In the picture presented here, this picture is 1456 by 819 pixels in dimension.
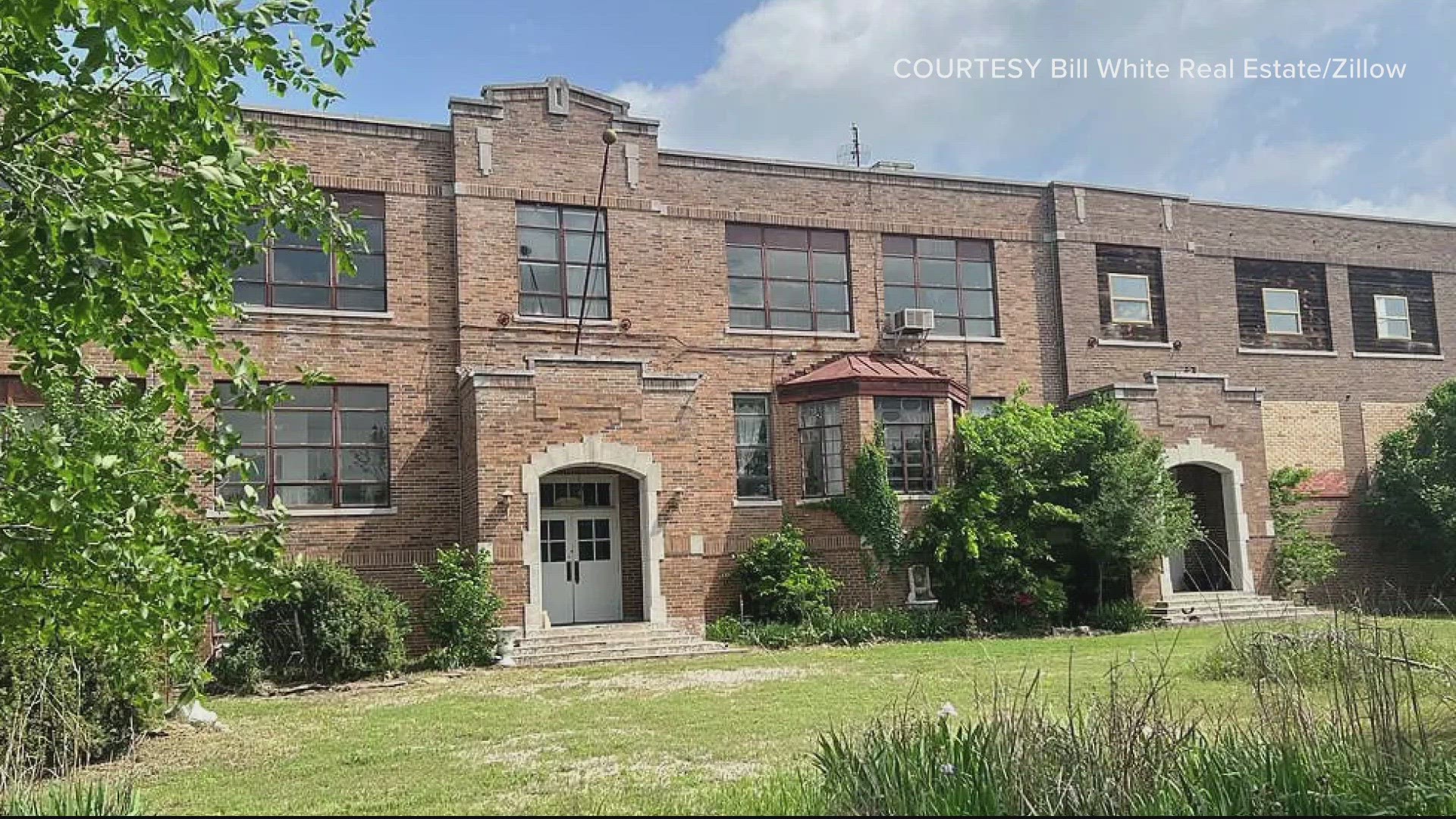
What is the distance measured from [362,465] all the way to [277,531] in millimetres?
13112

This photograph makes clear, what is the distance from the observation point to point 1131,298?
25.4 metres

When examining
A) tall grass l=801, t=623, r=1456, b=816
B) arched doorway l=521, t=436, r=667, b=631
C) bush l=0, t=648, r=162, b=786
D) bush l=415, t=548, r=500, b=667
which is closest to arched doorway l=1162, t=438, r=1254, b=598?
arched doorway l=521, t=436, r=667, b=631

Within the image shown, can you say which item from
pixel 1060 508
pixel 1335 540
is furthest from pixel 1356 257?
pixel 1060 508

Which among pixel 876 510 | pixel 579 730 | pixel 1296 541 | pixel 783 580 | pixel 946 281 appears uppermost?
pixel 946 281

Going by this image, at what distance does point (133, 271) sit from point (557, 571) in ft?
48.6

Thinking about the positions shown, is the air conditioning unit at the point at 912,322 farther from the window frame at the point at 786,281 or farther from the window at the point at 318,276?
the window at the point at 318,276

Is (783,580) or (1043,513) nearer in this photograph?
(783,580)

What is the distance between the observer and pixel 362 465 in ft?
64.7

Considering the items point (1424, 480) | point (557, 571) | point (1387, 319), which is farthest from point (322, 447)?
point (1387, 319)

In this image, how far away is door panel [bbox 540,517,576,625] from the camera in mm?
20250

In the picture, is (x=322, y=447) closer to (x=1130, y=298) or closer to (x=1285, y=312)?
(x=1130, y=298)

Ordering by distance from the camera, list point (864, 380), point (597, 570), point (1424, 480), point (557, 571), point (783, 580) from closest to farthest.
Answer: point (783, 580), point (557, 571), point (597, 570), point (864, 380), point (1424, 480)

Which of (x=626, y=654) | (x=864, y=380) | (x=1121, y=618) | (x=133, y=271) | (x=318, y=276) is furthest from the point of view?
(x=864, y=380)

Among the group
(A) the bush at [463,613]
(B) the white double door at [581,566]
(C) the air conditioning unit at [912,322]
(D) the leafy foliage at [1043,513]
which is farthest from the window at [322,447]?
(C) the air conditioning unit at [912,322]
